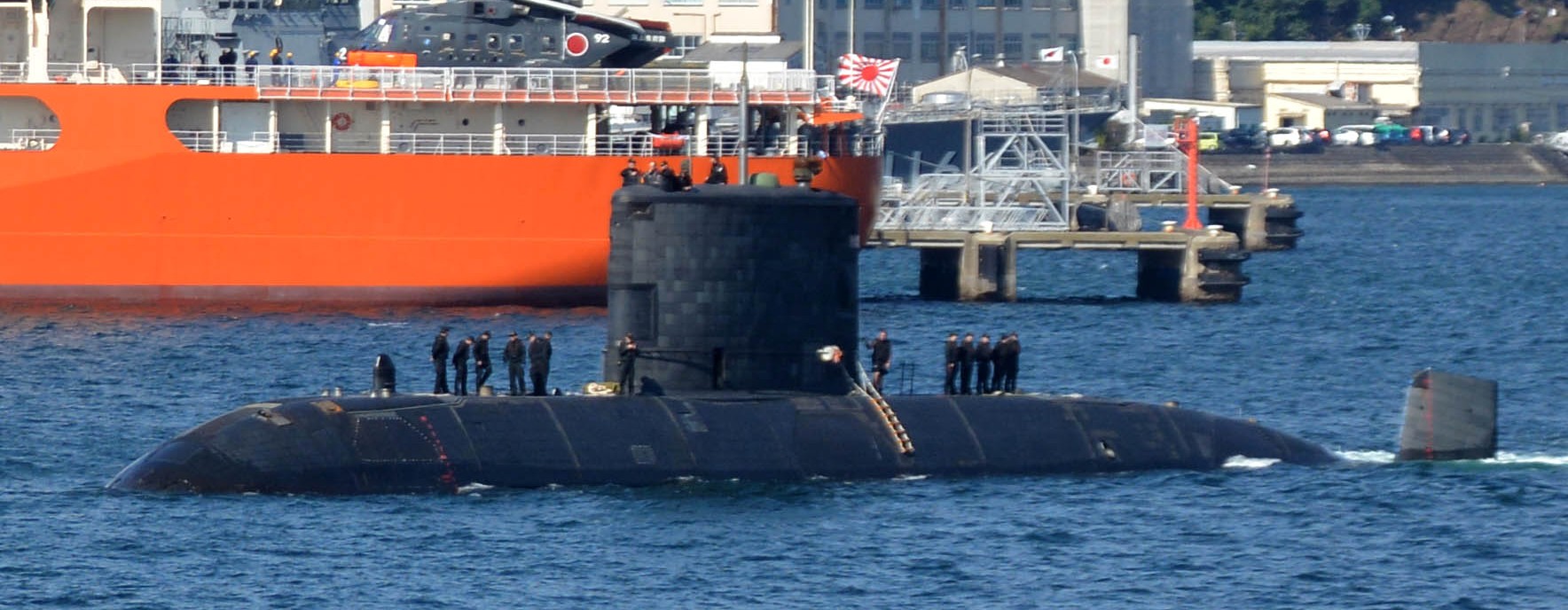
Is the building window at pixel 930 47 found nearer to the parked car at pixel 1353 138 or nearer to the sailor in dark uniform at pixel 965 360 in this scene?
the parked car at pixel 1353 138

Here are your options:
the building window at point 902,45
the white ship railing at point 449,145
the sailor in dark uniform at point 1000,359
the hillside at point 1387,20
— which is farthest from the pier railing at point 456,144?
the hillside at point 1387,20

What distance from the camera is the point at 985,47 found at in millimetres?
111125

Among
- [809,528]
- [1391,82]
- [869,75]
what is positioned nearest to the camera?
[809,528]

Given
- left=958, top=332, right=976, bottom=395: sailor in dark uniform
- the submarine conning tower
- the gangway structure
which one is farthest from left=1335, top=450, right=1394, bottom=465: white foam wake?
the gangway structure

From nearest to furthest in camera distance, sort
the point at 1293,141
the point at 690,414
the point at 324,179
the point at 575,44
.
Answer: the point at 690,414 < the point at 324,179 < the point at 575,44 < the point at 1293,141

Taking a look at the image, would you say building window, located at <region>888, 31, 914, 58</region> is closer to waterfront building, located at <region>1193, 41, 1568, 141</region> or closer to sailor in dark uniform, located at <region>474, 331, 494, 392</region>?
waterfront building, located at <region>1193, 41, 1568, 141</region>

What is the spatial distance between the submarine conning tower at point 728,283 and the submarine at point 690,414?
0.02 m

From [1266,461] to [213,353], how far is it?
19233 millimetres

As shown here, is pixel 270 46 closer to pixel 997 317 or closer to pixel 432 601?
pixel 997 317

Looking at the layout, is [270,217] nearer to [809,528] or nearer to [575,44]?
[575,44]

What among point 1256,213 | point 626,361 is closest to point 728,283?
point 626,361

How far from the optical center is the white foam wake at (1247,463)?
1105 inches

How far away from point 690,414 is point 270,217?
79.4 feet

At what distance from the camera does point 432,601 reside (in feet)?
69.2
